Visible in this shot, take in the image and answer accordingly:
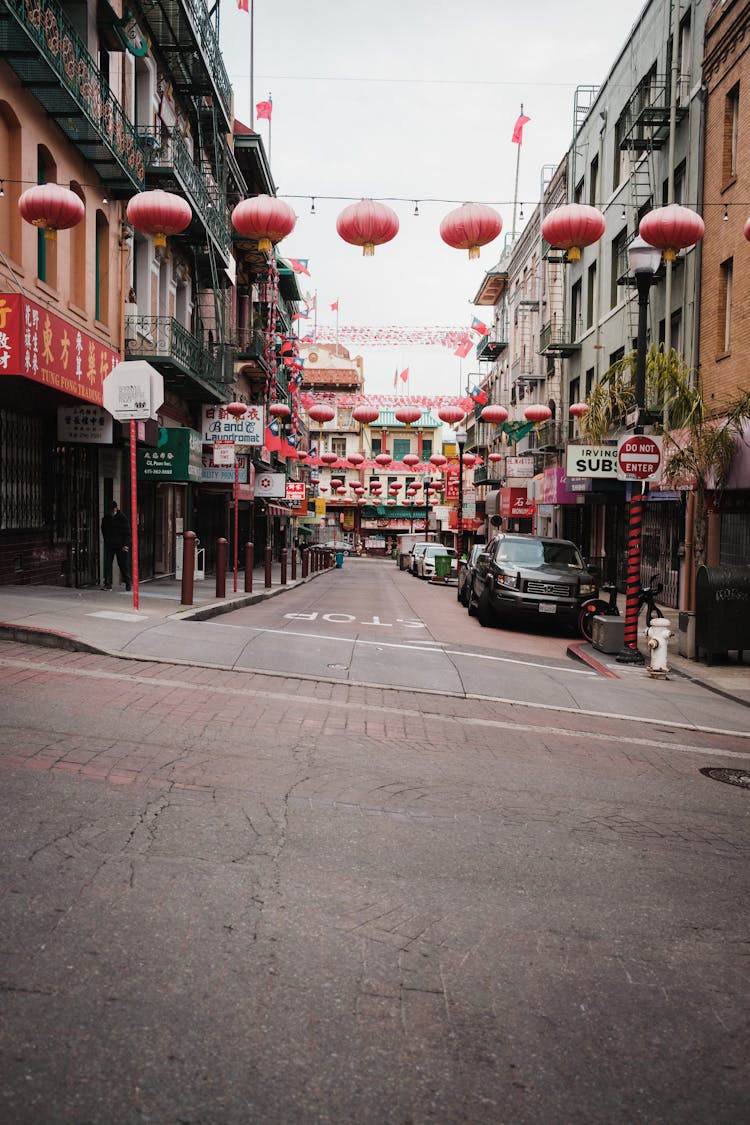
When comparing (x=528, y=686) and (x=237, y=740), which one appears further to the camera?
(x=528, y=686)

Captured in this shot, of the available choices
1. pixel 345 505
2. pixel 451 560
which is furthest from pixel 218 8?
pixel 345 505

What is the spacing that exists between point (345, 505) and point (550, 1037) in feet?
270

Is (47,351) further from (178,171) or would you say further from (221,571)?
(178,171)

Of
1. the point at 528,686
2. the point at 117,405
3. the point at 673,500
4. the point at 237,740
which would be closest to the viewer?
the point at 237,740

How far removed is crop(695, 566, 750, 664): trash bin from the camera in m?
12.0

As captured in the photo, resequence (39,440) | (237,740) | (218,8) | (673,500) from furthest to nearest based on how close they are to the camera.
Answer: (218,8)
(673,500)
(39,440)
(237,740)

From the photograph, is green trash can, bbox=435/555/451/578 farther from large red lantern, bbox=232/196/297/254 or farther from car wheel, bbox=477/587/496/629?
large red lantern, bbox=232/196/297/254

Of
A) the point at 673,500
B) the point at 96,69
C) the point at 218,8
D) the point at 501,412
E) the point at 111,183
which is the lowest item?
the point at 673,500

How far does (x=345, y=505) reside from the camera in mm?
84938

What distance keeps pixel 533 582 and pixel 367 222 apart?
7825 mm

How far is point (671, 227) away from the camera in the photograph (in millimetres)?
11023

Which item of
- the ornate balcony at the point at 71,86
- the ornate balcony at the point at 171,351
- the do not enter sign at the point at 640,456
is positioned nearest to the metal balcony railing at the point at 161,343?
the ornate balcony at the point at 171,351

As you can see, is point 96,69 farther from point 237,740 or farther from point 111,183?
point 237,740

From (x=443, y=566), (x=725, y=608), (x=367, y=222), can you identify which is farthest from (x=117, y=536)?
(x=443, y=566)
